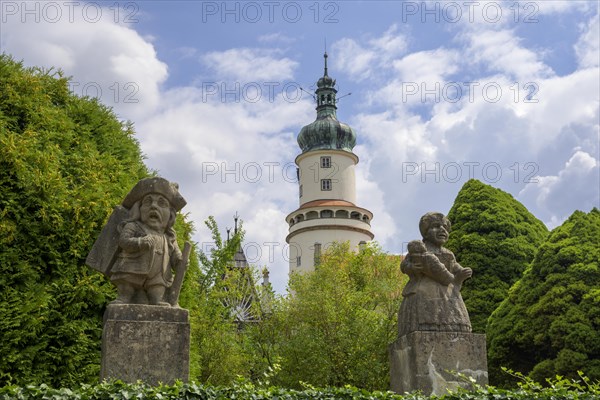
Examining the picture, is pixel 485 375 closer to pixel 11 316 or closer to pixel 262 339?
pixel 11 316

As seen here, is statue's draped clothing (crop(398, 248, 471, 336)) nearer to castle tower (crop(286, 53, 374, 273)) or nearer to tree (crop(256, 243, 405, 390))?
tree (crop(256, 243, 405, 390))

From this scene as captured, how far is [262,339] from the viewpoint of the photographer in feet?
73.2

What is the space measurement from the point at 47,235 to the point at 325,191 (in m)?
54.4

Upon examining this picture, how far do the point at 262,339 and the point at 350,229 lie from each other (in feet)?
133

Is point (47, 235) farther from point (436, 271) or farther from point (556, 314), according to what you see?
point (556, 314)

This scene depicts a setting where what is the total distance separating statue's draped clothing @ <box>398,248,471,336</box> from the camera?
973 centimetres

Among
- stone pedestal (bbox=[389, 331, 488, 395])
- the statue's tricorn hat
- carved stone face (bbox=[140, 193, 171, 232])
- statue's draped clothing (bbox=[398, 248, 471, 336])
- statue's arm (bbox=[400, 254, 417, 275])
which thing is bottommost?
stone pedestal (bbox=[389, 331, 488, 395])

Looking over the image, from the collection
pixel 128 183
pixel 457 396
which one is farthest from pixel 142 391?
pixel 128 183

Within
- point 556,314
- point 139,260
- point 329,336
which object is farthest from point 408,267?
point 556,314

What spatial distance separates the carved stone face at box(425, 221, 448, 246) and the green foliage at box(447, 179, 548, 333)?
1679cm

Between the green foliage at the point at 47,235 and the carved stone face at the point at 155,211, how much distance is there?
3046 mm

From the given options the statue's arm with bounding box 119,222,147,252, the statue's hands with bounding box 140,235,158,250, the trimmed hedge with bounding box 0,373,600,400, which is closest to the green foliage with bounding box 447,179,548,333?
the trimmed hedge with bounding box 0,373,600,400

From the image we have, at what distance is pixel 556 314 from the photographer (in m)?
21.9

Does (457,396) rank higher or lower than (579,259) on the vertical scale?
lower
